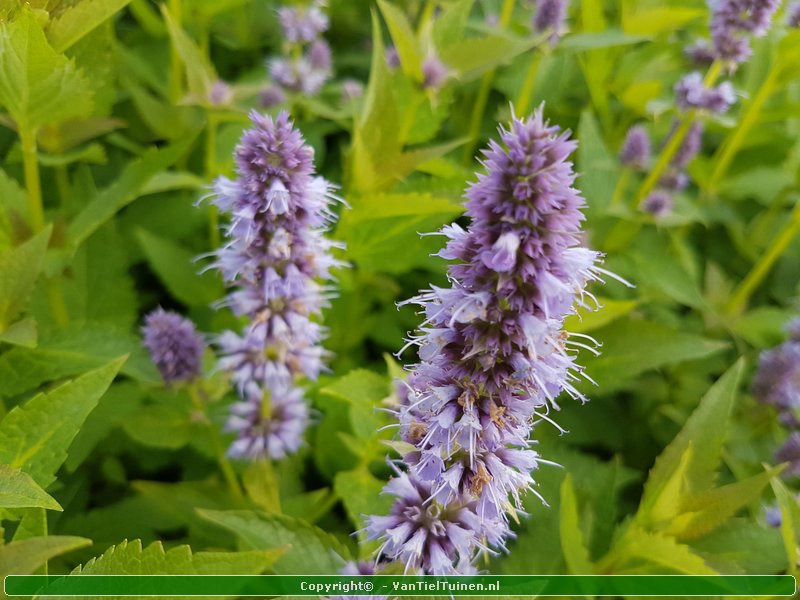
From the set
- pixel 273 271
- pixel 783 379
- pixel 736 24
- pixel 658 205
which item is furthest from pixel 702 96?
pixel 273 271

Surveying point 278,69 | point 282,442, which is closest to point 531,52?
point 278,69

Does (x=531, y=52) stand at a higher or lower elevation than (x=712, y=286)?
higher

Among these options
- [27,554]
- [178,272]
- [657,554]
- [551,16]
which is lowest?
[657,554]

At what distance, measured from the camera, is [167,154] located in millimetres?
2191

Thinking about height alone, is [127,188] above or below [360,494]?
above

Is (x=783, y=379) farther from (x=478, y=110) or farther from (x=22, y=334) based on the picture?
(x=22, y=334)

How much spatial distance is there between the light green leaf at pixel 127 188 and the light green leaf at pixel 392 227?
613 millimetres

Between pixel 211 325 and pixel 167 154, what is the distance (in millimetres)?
780

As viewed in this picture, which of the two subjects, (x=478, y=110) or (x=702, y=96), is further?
(x=478, y=110)

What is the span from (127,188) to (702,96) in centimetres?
220

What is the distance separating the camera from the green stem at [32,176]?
6.80ft

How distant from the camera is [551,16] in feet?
9.31

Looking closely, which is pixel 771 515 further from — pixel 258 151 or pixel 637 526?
pixel 258 151

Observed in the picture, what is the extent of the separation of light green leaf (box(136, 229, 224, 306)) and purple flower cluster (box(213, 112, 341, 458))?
0.62m
